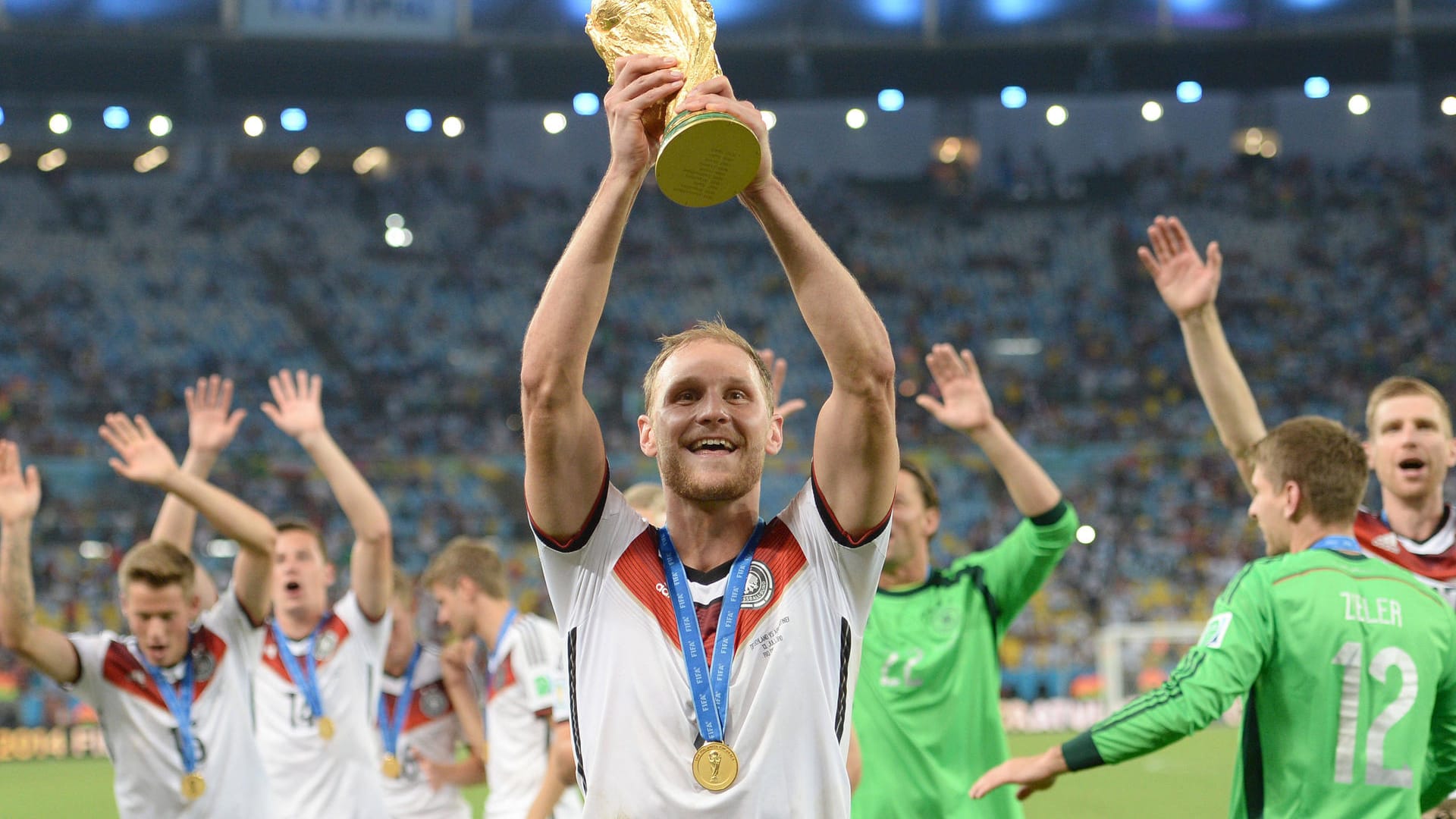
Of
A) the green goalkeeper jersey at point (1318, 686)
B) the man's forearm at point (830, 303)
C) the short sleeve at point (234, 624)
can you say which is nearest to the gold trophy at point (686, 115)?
the man's forearm at point (830, 303)

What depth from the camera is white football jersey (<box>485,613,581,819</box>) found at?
6.40 m

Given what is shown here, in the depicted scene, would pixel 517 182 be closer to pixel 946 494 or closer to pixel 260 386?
pixel 260 386

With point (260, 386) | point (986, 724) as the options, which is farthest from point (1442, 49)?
point (986, 724)

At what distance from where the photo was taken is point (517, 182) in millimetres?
35094

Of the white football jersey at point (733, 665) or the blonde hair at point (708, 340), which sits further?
the blonde hair at point (708, 340)

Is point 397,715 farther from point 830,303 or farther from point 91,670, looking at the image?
point 830,303

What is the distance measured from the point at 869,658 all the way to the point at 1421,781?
5.99 ft

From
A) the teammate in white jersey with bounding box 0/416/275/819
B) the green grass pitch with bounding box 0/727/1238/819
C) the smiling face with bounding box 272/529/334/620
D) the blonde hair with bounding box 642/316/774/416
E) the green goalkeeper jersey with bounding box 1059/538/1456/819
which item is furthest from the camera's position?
the green grass pitch with bounding box 0/727/1238/819

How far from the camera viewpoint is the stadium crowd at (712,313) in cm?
2572

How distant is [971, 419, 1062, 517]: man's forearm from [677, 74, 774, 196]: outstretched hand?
7.82 feet

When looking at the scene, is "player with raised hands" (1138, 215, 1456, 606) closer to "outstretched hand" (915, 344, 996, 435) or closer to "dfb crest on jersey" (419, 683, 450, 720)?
"outstretched hand" (915, 344, 996, 435)

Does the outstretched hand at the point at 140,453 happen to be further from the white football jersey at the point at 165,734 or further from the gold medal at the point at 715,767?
the gold medal at the point at 715,767

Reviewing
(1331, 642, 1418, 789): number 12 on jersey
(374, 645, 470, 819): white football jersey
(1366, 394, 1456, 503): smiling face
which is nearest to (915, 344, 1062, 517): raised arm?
(1366, 394, 1456, 503): smiling face

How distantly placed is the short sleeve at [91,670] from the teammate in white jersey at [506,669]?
165 cm
